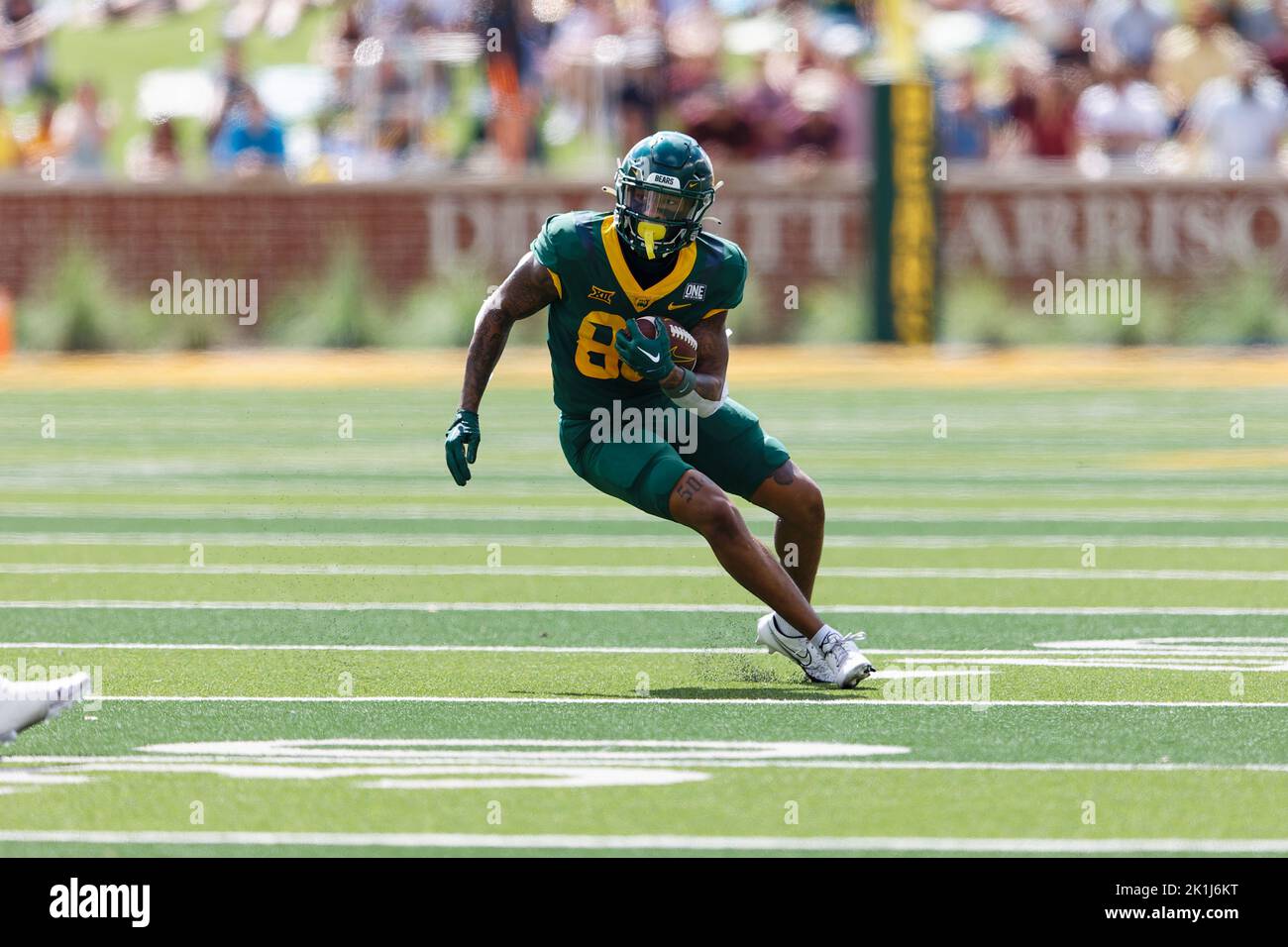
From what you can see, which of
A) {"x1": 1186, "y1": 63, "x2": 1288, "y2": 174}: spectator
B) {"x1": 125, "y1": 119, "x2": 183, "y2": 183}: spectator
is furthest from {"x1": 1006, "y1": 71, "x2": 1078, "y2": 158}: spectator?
{"x1": 125, "y1": 119, "x2": 183, "y2": 183}: spectator

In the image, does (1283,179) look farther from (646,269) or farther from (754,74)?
(646,269)

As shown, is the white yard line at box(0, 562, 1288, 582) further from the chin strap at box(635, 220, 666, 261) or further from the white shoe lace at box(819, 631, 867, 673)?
the chin strap at box(635, 220, 666, 261)

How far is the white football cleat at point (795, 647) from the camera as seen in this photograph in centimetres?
854

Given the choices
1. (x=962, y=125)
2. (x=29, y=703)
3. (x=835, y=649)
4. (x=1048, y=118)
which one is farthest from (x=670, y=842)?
(x=1048, y=118)

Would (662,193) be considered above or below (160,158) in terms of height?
below

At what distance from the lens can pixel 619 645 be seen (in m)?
9.63

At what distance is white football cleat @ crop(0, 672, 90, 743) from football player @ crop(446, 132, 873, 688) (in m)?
1.60

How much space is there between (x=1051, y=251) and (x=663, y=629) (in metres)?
16.4

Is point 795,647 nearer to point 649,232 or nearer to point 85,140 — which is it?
point 649,232

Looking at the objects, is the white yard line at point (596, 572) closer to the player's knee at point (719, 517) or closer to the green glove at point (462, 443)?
the green glove at point (462, 443)

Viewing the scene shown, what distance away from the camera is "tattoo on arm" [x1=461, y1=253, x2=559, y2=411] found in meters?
8.62

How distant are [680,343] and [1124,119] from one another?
1832cm

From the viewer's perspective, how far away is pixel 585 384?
886 centimetres

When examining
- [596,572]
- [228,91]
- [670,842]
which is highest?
[228,91]
